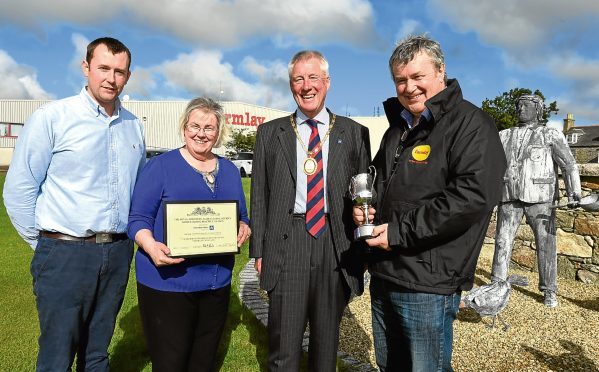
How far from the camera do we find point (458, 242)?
7.90 feet

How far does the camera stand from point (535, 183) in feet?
19.9

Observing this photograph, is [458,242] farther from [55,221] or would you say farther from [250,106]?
[250,106]

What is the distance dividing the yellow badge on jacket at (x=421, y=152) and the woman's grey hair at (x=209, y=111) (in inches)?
55.3

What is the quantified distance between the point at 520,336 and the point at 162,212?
416cm

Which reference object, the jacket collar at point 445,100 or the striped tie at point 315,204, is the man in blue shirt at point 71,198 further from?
the jacket collar at point 445,100

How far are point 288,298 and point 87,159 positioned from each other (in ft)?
5.13

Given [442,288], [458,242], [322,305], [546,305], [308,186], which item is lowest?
[546,305]

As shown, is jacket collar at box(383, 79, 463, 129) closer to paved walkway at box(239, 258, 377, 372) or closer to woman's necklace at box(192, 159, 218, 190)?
woman's necklace at box(192, 159, 218, 190)

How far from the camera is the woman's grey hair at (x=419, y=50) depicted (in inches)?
97.1

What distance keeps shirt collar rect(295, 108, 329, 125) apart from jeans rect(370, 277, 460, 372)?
1.16 m

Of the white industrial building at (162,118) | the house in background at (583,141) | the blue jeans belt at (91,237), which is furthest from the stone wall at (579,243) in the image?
the white industrial building at (162,118)

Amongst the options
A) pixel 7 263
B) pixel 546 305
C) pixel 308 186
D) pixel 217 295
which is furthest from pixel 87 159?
pixel 7 263

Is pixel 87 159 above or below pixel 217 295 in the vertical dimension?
above

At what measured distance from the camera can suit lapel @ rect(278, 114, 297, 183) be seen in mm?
3189
